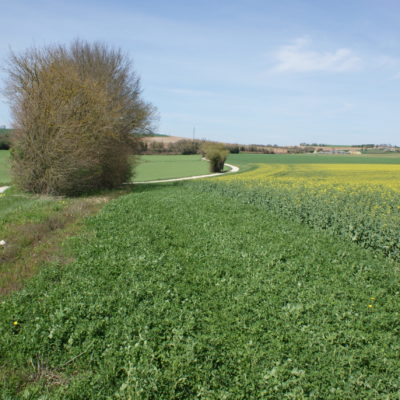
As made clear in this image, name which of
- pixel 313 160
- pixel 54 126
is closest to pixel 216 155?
pixel 54 126

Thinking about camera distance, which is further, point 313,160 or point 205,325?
point 313,160

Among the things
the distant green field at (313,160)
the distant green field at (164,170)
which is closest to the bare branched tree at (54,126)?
the distant green field at (164,170)

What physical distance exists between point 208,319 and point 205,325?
5.5 inches

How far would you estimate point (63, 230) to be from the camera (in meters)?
9.47

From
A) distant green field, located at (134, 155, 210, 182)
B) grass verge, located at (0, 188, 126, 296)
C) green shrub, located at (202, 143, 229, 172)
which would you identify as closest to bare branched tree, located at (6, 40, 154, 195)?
grass verge, located at (0, 188, 126, 296)

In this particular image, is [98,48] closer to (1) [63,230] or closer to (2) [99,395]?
(1) [63,230]

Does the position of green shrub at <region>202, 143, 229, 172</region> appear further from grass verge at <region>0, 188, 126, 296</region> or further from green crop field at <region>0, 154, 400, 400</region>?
green crop field at <region>0, 154, 400, 400</region>

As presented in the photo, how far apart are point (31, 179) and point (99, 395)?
16.1 metres

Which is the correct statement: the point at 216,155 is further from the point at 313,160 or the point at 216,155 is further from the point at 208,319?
the point at 208,319

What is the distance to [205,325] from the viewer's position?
4625 millimetres

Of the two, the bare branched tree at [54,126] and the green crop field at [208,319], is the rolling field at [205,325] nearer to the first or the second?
the green crop field at [208,319]

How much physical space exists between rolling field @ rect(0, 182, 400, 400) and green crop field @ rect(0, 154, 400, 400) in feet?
0.05

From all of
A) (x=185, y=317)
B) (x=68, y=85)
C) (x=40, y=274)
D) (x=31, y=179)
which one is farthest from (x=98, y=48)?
(x=185, y=317)

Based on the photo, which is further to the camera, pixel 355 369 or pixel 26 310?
pixel 26 310
